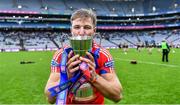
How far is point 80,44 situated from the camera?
307cm

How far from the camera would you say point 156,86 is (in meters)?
13.8

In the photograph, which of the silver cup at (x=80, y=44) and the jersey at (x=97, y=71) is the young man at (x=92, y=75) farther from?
the silver cup at (x=80, y=44)

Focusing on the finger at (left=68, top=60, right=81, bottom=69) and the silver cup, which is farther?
the finger at (left=68, top=60, right=81, bottom=69)

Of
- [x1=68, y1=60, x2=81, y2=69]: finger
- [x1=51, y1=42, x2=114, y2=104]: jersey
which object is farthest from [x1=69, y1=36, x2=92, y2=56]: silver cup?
[x1=51, y1=42, x2=114, y2=104]: jersey

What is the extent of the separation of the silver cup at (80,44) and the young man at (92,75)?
142mm

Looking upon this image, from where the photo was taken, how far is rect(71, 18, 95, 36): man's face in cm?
346

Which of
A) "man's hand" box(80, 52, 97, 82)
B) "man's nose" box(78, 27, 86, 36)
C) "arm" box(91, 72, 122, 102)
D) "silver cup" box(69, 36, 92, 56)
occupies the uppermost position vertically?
"man's nose" box(78, 27, 86, 36)

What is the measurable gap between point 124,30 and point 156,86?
309 feet

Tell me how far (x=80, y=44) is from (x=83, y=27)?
1.51 feet

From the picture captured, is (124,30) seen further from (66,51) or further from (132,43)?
(66,51)

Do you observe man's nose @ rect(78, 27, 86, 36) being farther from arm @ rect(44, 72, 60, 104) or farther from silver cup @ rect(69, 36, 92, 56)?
arm @ rect(44, 72, 60, 104)

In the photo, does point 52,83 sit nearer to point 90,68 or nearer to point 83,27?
point 90,68

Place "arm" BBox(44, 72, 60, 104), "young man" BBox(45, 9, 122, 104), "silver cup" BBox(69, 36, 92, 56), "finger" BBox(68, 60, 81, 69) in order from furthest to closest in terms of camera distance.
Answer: "arm" BBox(44, 72, 60, 104) → "young man" BBox(45, 9, 122, 104) → "finger" BBox(68, 60, 81, 69) → "silver cup" BBox(69, 36, 92, 56)

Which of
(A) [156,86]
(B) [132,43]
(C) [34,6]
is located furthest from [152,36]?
(A) [156,86]
